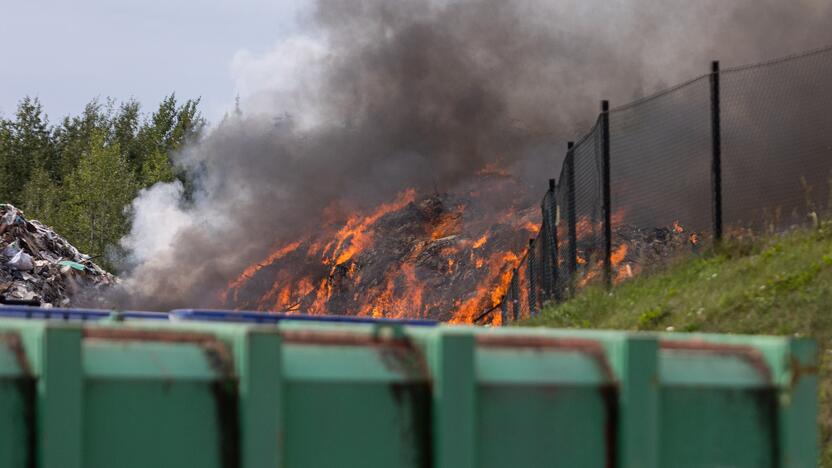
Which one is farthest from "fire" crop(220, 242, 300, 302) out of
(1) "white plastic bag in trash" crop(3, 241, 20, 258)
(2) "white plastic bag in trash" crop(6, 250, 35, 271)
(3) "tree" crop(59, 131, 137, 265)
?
(3) "tree" crop(59, 131, 137, 265)

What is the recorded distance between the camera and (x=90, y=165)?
6231 cm

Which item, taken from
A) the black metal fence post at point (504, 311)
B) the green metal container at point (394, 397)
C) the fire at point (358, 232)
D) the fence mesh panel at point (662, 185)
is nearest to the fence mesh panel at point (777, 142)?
the fence mesh panel at point (662, 185)

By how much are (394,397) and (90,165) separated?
60.7 metres

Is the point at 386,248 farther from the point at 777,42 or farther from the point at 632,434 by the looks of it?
the point at 632,434

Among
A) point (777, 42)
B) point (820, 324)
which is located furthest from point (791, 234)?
point (777, 42)

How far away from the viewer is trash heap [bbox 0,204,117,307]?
111ft

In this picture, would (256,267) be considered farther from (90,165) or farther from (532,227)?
(90,165)

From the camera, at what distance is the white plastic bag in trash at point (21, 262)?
112 feet

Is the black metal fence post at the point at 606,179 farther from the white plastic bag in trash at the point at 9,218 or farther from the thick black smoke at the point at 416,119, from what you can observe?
the white plastic bag in trash at the point at 9,218

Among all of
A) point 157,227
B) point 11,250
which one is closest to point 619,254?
point 11,250

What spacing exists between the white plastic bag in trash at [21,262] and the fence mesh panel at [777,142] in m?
19.8

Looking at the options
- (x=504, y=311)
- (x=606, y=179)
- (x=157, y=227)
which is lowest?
(x=504, y=311)

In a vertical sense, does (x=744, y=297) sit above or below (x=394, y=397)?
above

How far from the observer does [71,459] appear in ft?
11.2
